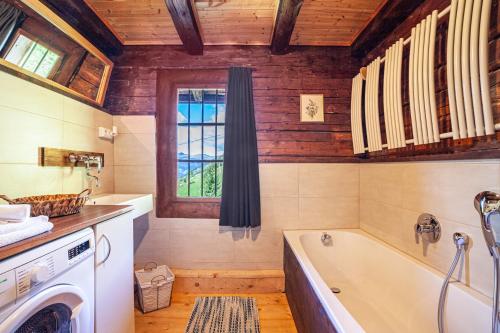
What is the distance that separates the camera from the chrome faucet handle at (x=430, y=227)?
1325 mm

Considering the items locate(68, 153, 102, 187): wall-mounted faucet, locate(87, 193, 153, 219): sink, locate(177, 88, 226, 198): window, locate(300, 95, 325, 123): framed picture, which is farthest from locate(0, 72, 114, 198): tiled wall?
locate(300, 95, 325, 123): framed picture

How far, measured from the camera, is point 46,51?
1.44 meters

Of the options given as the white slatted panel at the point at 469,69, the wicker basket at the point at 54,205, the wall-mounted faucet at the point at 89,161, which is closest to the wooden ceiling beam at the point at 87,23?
the wall-mounted faucet at the point at 89,161

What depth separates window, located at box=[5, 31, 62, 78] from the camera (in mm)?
1240

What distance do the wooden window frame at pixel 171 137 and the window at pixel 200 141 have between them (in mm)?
67

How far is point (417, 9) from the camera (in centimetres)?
153

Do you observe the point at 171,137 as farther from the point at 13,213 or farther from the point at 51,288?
the point at 51,288

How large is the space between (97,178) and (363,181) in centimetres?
246

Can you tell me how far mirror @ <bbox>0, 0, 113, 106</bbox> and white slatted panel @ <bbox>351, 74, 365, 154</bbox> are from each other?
2.34 meters

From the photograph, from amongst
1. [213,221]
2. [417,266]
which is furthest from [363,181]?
[213,221]

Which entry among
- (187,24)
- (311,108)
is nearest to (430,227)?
(311,108)

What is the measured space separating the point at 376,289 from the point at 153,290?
179 cm

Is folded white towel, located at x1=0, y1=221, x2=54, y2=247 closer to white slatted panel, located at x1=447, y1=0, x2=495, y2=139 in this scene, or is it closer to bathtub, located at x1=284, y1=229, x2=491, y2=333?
bathtub, located at x1=284, y1=229, x2=491, y2=333

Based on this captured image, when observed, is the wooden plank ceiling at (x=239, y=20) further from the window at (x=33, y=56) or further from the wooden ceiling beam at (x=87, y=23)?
the window at (x=33, y=56)
